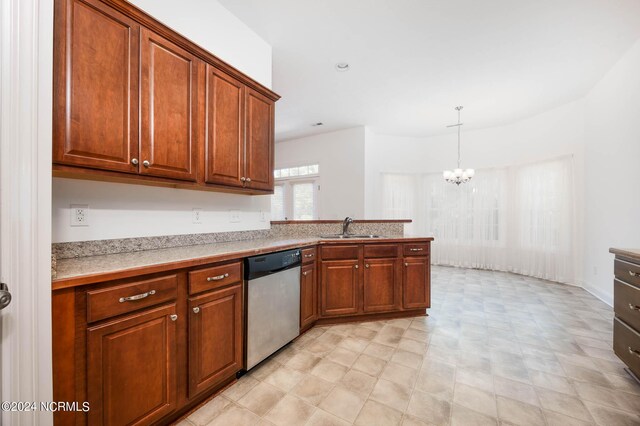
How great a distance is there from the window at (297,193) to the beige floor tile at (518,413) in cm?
458

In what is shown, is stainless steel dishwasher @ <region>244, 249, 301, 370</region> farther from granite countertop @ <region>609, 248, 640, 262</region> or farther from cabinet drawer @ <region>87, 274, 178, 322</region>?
granite countertop @ <region>609, 248, 640, 262</region>

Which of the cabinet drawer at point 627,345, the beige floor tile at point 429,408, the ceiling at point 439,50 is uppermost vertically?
the ceiling at point 439,50

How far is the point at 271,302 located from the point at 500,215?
5282 mm

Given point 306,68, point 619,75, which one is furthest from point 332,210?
point 619,75

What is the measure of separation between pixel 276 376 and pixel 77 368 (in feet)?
3.90

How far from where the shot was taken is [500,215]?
17.2 feet

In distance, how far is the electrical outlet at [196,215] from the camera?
2131 millimetres

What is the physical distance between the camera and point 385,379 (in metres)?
1.81

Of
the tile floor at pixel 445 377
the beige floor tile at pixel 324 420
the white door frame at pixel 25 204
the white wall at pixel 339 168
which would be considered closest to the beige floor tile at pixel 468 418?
the tile floor at pixel 445 377

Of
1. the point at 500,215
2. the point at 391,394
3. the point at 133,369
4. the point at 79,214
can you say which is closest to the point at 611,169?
the point at 500,215

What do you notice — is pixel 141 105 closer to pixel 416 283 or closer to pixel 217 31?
pixel 217 31

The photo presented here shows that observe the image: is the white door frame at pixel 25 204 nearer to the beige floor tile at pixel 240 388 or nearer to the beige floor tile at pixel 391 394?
the beige floor tile at pixel 240 388

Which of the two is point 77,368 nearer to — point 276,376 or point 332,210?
point 276,376

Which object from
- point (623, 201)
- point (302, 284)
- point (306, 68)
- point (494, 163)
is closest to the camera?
point (302, 284)
